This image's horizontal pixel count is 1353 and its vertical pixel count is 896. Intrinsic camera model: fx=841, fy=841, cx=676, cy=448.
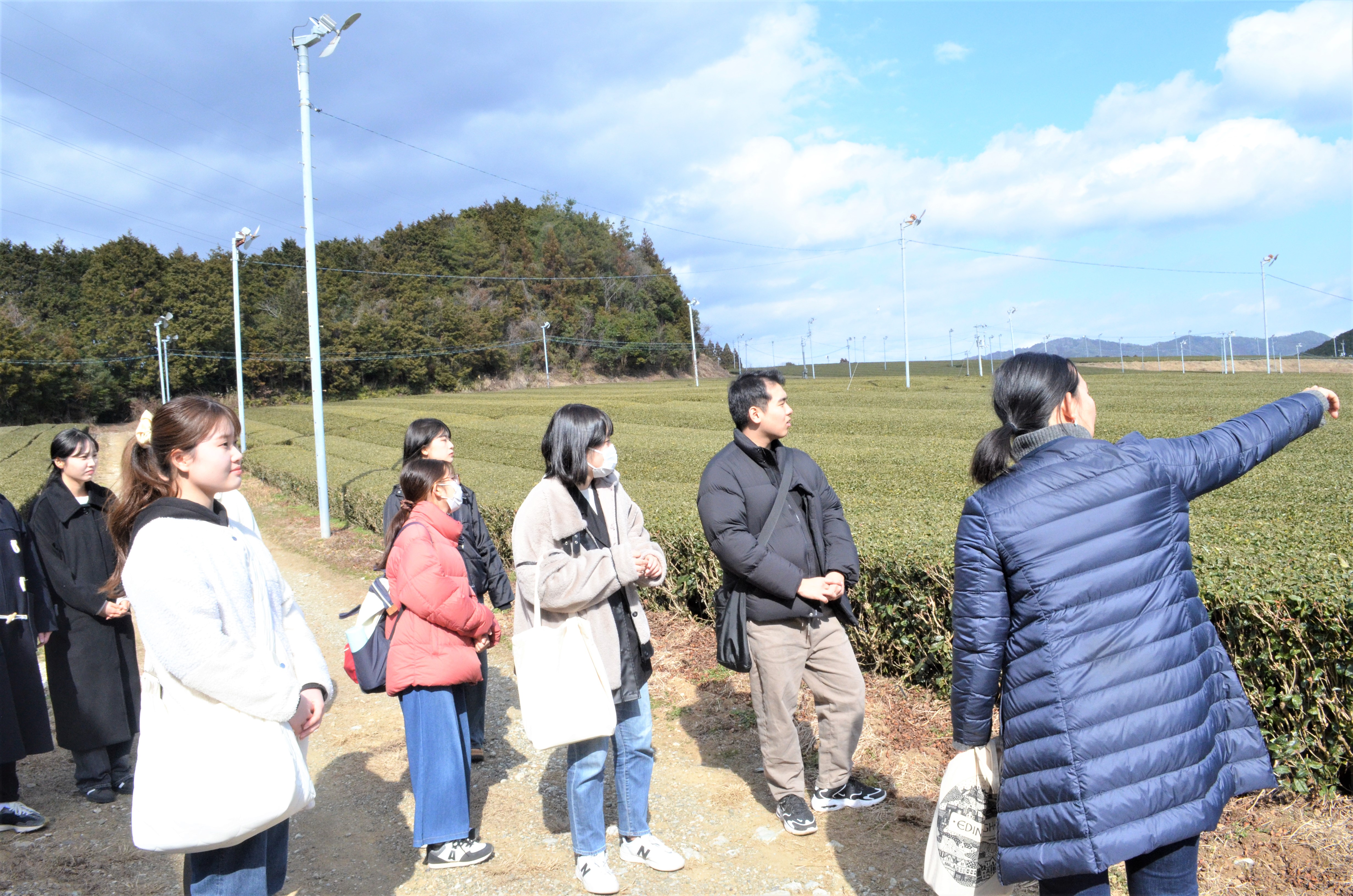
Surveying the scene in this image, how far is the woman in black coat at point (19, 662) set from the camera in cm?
426

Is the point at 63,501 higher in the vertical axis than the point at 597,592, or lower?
higher

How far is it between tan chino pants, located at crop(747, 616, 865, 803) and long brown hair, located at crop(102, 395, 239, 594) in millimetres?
2424

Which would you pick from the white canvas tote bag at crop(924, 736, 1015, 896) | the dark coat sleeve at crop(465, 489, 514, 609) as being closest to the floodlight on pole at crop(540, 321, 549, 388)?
the dark coat sleeve at crop(465, 489, 514, 609)

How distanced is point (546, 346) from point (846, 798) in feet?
231

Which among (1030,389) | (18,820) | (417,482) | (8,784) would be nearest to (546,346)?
(8,784)

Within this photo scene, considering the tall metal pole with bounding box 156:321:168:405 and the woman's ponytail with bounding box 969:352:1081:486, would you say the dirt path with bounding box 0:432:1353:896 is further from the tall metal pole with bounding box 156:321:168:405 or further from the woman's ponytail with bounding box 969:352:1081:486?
the tall metal pole with bounding box 156:321:168:405

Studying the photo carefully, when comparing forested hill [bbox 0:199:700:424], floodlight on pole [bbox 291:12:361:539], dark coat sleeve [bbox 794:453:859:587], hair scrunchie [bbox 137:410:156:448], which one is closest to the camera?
hair scrunchie [bbox 137:410:156:448]

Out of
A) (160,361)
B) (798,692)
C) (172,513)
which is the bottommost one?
(798,692)

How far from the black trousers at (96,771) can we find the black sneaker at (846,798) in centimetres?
387

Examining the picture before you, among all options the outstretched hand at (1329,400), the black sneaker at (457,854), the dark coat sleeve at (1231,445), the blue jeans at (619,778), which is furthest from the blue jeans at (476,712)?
the outstretched hand at (1329,400)

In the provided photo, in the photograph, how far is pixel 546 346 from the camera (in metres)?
72.4

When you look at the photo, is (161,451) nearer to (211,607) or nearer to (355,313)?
(211,607)

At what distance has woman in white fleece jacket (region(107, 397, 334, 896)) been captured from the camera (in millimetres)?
2199

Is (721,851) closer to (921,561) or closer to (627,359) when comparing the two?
(921,561)
